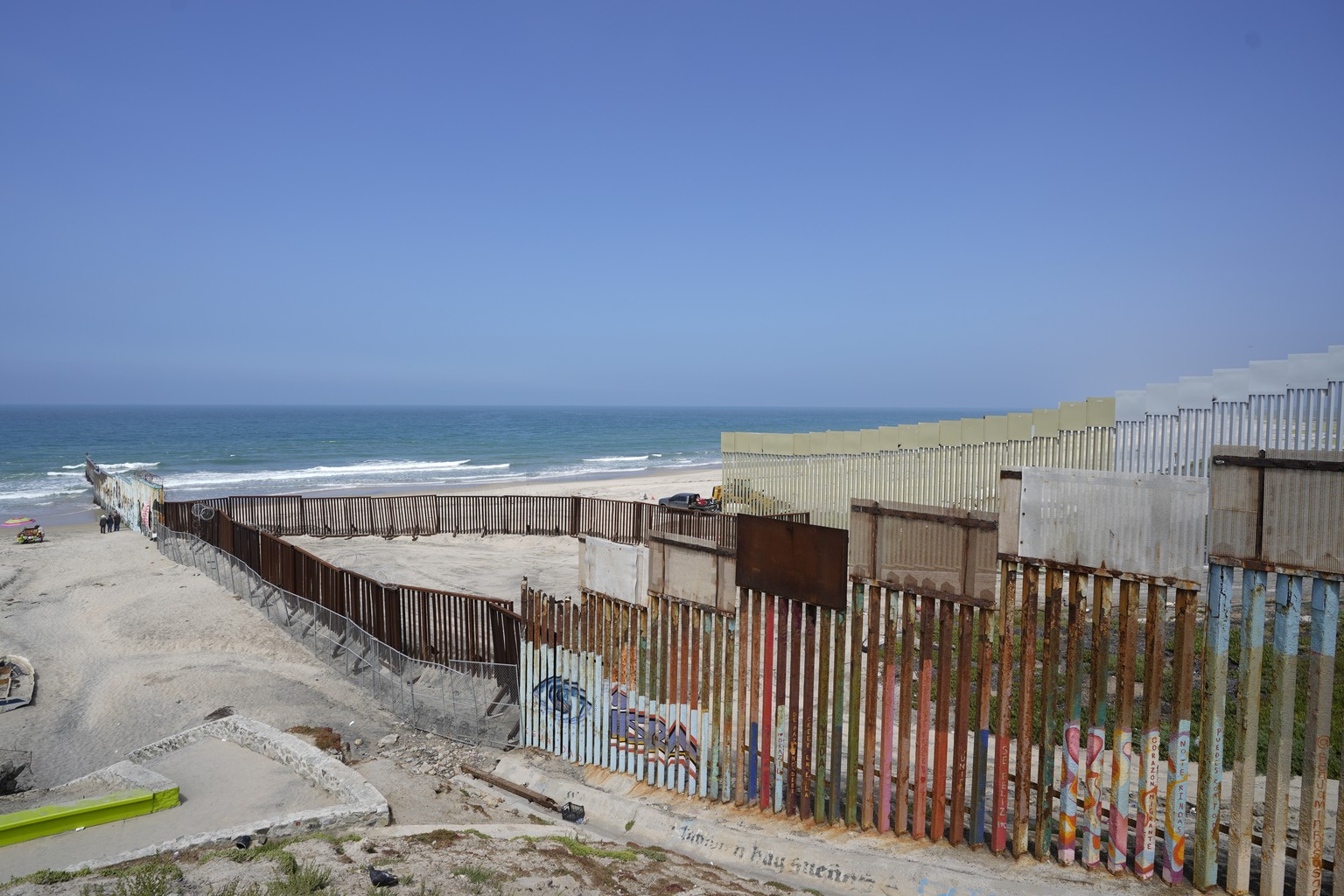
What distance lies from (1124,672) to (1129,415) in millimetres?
8841

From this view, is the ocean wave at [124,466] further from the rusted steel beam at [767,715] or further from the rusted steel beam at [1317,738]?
the rusted steel beam at [1317,738]

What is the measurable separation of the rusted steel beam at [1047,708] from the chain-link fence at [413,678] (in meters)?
6.04

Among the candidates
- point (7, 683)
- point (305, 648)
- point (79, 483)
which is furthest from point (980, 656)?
point (79, 483)

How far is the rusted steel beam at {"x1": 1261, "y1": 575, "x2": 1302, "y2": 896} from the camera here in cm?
523

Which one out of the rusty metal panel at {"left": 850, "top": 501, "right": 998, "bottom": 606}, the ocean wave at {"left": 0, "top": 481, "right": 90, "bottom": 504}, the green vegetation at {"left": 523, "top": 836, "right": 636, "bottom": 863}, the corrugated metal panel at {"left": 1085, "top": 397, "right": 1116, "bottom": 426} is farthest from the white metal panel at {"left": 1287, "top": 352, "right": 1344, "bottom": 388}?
the ocean wave at {"left": 0, "top": 481, "right": 90, "bottom": 504}

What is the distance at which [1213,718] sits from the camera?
5.40m

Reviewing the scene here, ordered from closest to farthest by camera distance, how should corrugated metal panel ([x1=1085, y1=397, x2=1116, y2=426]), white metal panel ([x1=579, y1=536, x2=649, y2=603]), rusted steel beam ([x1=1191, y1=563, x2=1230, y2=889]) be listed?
1. rusted steel beam ([x1=1191, y1=563, x2=1230, y2=889])
2. white metal panel ([x1=579, y1=536, x2=649, y2=603])
3. corrugated metal panel ([x1=1085, y1=397, x2=1116, y2=426])

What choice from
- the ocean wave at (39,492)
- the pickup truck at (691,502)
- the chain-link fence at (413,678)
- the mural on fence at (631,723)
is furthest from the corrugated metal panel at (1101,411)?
the ocean wave at (39,492)

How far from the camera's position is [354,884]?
5074 mm

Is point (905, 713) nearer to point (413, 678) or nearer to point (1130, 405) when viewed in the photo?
point (413, 678)

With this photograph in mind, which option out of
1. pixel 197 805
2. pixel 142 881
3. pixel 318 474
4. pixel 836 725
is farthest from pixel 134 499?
pixel 318 474

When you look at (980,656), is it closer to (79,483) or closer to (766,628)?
(766,628)

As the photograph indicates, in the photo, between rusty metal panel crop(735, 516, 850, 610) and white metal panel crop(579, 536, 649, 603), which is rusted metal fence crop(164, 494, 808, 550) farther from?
rusty metal panel crop(735, 516, 850, 610)

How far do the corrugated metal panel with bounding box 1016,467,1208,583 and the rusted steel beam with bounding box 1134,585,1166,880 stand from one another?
0.26 metres
